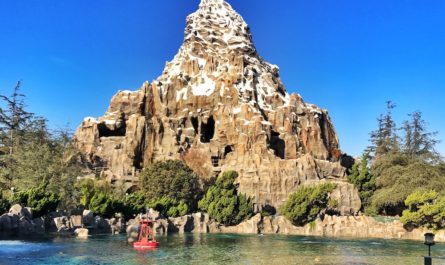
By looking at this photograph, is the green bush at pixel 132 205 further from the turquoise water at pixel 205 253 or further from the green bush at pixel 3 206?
the green bush at pixel 3 206

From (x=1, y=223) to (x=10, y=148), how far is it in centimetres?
2261

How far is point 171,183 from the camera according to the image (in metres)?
57.1

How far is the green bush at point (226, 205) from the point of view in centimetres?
5466

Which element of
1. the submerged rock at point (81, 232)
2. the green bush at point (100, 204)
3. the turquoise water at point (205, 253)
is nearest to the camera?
the turquoise water at point (205, 253)

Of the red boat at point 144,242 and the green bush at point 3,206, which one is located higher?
the green bush at point 3,206

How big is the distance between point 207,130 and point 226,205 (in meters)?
33.8

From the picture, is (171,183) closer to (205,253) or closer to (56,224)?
(56,224)

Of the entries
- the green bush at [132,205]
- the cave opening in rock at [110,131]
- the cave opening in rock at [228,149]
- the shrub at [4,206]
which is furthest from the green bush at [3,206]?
the cave opening in rock at [228,149]

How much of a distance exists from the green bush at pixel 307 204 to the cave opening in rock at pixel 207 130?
101ft

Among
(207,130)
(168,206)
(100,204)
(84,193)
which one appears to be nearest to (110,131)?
(207,130)

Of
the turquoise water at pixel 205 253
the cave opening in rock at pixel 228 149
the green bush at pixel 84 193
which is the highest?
the cave opening in rock at pixel 228 149

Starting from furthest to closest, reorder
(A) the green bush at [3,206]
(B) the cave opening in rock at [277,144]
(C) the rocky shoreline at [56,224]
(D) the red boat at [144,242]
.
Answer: (B) the cave opening in rock at [277,144]
(A) the green bush at [3,206]
(C) the rocky shoreline at [56,224]
(D) the red boat at [144,242]

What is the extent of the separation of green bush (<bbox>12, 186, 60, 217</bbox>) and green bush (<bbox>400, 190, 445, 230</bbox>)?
32.7 m

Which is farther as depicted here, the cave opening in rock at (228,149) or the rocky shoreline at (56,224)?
the cave opening in rock at (228,149)
